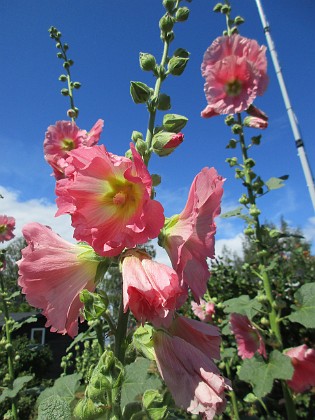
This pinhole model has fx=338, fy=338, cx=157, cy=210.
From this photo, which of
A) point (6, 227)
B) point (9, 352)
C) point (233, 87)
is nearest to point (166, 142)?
point (233, 87)

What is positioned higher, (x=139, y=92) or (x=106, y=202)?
(x=139, y=92)

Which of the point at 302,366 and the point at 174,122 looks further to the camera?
the point at 302,366

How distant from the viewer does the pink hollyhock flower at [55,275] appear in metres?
0.87

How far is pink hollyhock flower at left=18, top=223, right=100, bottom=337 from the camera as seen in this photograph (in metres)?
0.87

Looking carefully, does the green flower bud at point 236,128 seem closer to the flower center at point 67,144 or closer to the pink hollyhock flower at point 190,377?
the flower center at point 67,144

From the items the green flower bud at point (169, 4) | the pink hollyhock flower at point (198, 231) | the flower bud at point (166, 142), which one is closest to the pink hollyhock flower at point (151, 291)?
the pink hollyhock flower at point (198, 231)

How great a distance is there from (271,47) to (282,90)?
95 cm

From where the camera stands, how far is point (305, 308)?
233cm

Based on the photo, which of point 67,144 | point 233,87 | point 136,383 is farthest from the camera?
point 233,87

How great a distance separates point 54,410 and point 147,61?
1.08 meters

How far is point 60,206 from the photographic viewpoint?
0.90m

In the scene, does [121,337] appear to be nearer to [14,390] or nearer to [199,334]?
[199,334]

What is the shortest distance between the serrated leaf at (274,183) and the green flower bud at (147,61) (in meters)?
1.76

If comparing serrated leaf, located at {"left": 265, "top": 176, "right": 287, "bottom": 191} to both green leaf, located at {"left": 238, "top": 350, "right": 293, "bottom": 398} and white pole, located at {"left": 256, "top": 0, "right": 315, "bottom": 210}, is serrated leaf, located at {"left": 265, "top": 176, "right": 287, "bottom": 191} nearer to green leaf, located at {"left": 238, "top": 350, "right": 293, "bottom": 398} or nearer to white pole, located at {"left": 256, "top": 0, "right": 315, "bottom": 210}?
green leaf, located at {"left": 238, "top": 350, "right": 293, "bottom": 398}
